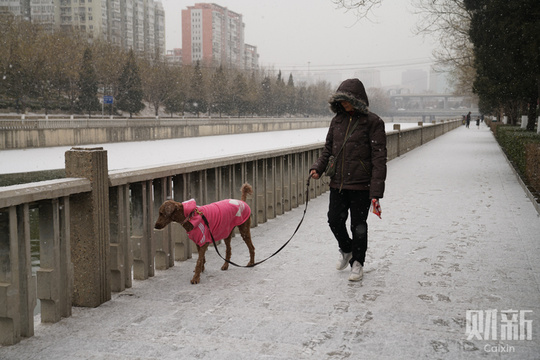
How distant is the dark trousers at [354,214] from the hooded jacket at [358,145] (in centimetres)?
11

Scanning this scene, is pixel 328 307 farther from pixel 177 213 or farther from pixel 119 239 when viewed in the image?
pixel 119 239

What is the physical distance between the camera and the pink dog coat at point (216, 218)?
5371 millimetres

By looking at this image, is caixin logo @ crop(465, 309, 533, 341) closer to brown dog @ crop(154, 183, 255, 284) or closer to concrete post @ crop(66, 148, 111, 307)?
brown dog @ crop(154, 183, 255, 284)

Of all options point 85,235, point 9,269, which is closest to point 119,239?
point 85,235

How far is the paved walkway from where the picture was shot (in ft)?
13.0

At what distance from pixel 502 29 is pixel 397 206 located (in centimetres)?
905

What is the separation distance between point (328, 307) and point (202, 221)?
1.38 meters

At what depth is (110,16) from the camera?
442 ft

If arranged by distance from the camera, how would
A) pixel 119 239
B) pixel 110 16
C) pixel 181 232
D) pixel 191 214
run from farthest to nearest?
pixel 110 16 < pixel 181 232 < pixel 191 214 < pixel 119 239

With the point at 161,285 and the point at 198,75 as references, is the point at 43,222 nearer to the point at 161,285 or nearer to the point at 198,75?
the point at 161,285

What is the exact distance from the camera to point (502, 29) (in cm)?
1714

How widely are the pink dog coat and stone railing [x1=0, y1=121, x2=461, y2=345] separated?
0.47 metres

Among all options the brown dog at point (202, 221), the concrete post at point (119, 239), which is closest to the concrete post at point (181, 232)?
the brown dog at point (202, 221)

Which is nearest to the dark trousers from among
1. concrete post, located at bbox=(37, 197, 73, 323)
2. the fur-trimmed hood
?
the fur-trimmed hood
